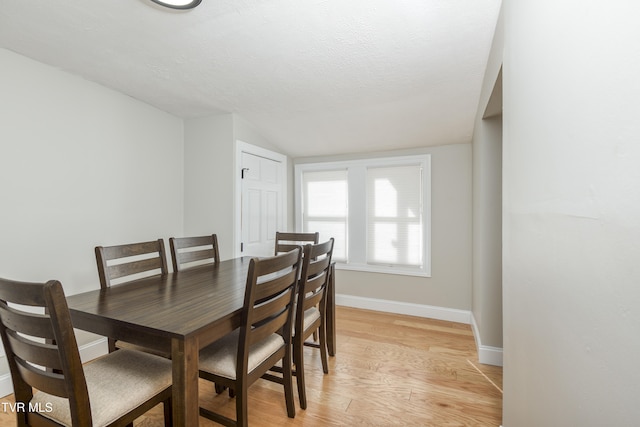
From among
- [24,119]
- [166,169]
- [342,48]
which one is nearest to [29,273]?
[24,119]

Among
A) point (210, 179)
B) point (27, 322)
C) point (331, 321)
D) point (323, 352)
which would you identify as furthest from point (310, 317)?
point (210, 179)

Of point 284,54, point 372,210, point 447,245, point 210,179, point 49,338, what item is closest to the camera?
point 49,338

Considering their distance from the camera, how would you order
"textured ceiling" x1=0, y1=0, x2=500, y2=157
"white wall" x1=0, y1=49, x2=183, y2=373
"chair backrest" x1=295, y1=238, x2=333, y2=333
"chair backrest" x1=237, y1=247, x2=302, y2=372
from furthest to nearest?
"white wall" x1=0, y1=49, x2=183, y2=373 < "chair backrest" x1=295, y1=238, x2=333, y2=333 < "textured ceiling" x1=0, y1=0, x2=500, y2=157 < "chair backrest" x1=237, y1=247, x2=302, y2=372

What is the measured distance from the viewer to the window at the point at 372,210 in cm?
345

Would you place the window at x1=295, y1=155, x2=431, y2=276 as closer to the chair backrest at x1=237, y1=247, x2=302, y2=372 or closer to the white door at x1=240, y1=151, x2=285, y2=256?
the white door at x1=240, y1=151, x2=285, y2=256

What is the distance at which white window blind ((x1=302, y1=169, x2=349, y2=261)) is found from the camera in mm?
3857

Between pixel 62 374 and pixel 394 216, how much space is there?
3.14 m

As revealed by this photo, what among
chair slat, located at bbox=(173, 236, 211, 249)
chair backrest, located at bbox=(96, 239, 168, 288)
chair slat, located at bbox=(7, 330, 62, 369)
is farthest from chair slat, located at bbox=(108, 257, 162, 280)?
chair slat, located at bbox=(7, 330, 62, 369)

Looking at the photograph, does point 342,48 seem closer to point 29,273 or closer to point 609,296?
point 609,296

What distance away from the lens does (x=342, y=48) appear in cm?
196

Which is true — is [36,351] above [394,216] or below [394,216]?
below

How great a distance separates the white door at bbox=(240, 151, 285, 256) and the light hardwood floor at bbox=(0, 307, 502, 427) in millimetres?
1284

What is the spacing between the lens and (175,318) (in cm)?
123

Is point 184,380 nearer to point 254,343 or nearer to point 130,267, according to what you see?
point 254,343
